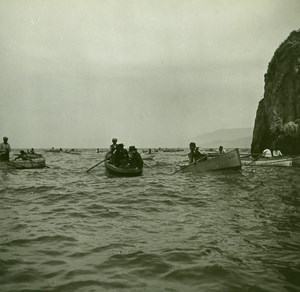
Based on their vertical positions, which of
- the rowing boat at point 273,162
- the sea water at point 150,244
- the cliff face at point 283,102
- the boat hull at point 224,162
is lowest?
the sea water at point 150,244

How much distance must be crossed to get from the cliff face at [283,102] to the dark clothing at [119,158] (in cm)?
2520

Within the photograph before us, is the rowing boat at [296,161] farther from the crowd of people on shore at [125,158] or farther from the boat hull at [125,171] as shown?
the boat hull at [125,171]

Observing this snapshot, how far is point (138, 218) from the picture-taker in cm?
858

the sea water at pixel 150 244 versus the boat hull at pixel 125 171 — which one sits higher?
the boat hull at pixel 125 171

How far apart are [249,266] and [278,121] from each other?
40.2 m

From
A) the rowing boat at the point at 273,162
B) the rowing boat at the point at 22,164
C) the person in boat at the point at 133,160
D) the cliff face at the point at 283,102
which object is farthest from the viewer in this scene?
the cliff face at the point at 283,102

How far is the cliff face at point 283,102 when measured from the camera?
40.2 metres

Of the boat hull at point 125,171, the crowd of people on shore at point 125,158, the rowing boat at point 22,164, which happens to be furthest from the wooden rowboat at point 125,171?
the rowing boat at point 22,164

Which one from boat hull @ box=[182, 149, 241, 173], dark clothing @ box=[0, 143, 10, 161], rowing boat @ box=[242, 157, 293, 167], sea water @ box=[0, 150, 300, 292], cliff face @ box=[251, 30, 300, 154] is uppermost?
cliff face @ box=[251, 30, 300, 154]

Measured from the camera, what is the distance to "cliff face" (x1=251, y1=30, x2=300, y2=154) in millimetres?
40219

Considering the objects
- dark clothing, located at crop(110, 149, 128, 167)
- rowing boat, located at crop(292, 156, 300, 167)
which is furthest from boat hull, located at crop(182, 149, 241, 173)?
rowing boat, located at crop(292, 156, 300, 167)

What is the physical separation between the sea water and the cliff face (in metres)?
31.5

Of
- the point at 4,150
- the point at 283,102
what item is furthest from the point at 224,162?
the point at 283,102

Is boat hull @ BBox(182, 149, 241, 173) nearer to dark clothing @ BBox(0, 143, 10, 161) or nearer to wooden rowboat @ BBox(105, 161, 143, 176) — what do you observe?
wooden rowboat @ BBox(105, 161, 143, 176)
